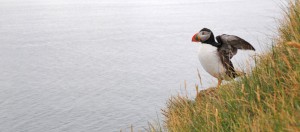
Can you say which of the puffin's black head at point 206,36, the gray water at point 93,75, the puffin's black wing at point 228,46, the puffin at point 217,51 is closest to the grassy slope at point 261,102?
the puffin's black wing at point 228,46

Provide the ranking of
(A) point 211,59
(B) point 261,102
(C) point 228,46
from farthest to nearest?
(C) point 228,46
(A) point 211,59
(B) point 261,102

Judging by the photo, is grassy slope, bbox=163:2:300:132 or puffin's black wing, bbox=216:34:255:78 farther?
puffin's black wing, bbox=216:34:255:78

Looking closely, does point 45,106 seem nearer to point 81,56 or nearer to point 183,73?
point 183,73

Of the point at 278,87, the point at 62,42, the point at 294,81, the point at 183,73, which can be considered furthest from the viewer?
the point at 62,42

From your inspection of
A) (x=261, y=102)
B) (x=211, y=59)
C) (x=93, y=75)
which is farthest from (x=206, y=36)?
(x=93, y=75)

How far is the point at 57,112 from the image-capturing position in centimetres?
3325

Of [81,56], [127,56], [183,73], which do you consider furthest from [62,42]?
[183,73]

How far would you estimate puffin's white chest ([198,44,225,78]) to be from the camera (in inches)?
401

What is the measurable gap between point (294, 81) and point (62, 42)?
65.0 meters

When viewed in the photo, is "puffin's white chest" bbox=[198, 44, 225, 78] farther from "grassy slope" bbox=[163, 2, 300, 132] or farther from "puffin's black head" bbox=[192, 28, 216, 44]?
"grassy slope" bbox=[163, 2, 300, 132]

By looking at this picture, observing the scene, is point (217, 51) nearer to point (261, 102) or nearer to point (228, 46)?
point (228, 46)

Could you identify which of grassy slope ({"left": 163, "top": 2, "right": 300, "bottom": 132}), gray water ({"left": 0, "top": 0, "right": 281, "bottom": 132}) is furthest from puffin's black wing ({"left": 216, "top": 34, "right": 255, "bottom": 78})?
grassy slope ({"left": 163, "top": 2, "right": 300, "bottom": 132})

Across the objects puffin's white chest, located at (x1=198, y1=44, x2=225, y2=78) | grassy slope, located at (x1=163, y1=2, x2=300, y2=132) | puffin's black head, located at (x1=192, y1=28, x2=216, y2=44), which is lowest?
grassy slope, located at (x1=163, y1=2, x2=300, y2=132)

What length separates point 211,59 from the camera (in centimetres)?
1023
